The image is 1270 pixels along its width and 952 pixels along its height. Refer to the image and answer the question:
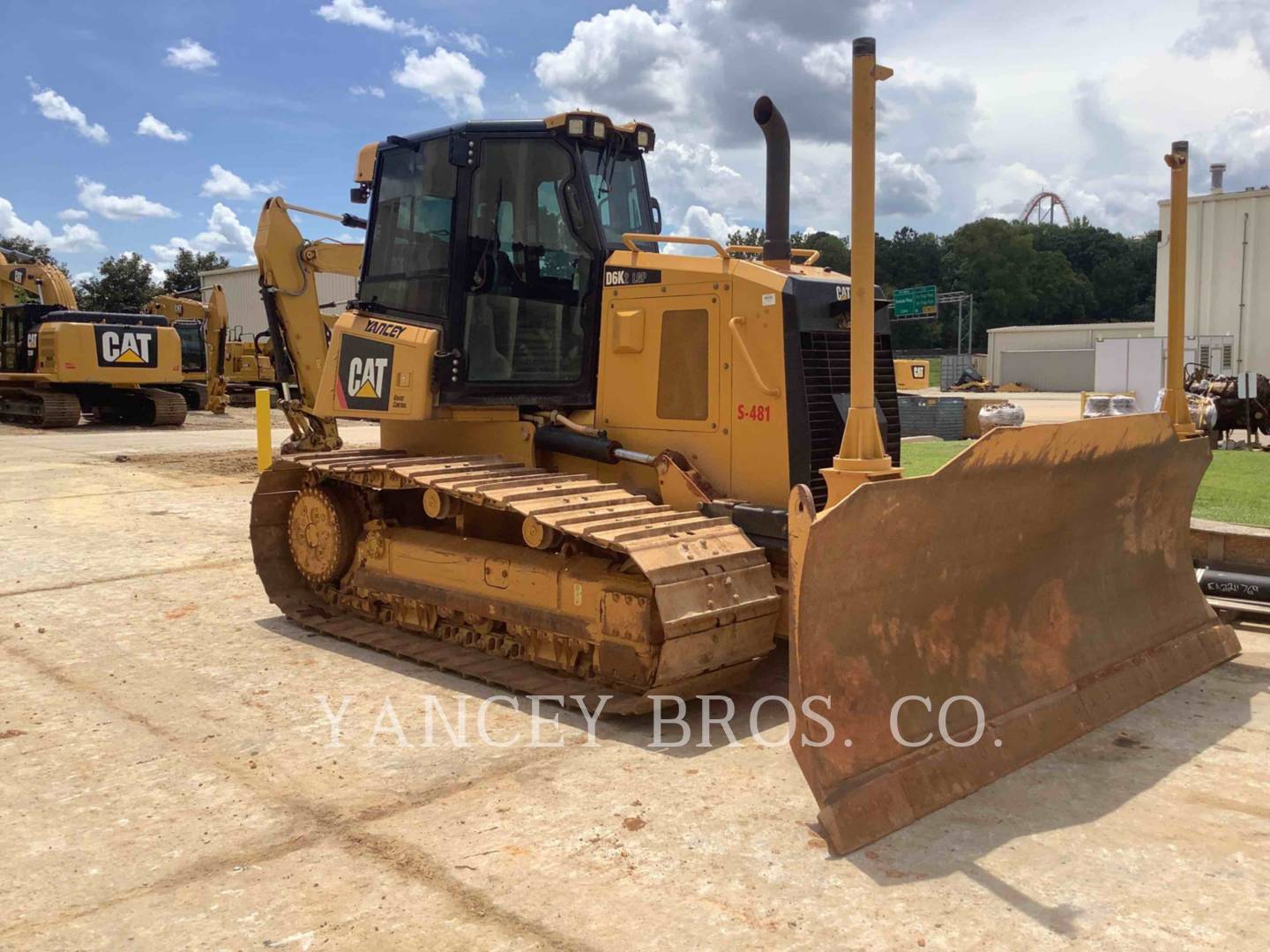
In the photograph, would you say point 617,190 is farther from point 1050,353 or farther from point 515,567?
point 1050,353

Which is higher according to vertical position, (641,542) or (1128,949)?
(641,542)

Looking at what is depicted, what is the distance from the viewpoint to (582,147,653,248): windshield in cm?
634

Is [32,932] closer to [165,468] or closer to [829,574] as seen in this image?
[829,574]

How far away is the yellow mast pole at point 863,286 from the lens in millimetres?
3791

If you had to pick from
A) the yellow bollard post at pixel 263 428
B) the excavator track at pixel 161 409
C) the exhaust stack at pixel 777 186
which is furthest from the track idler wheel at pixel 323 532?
the excavator track at pixel 161 409

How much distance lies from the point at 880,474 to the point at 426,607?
3.20 meters

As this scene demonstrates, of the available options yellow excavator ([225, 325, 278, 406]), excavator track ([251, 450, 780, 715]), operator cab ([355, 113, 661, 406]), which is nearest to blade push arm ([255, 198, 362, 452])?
excavator track ([251, 450, 780, 715])

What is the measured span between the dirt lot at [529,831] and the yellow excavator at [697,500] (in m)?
0.27

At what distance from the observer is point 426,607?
6.18m

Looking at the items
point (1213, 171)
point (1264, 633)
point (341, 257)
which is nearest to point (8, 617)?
point (341, 257)

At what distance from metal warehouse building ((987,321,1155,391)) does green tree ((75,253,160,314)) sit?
47.4 metres

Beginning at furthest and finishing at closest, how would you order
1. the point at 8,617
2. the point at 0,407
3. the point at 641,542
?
the point at 0,407, the point at 8,617, the point at 641,542

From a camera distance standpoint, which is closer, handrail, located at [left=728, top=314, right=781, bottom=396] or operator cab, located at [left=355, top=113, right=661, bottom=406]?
handrail, located at [left=728, top=314, right=781, bottom=396]

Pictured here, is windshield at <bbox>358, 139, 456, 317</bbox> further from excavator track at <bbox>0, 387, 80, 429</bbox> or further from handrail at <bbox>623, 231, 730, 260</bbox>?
excavator track at <bbox>0, 387, 80, 429</bbox>
